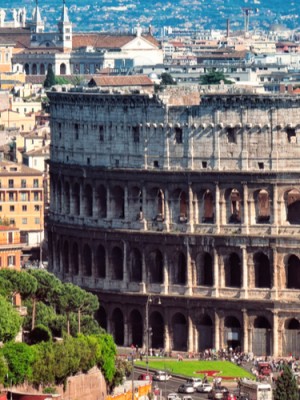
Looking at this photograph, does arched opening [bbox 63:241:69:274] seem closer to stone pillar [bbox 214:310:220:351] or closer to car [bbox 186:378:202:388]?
stone pillar [bbox 214:310:220:351]

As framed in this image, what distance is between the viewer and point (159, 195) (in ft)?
624

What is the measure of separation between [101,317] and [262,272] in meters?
11.9

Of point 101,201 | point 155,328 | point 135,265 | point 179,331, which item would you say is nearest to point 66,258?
point 101,201

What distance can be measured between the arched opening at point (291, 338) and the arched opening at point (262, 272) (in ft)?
9.04

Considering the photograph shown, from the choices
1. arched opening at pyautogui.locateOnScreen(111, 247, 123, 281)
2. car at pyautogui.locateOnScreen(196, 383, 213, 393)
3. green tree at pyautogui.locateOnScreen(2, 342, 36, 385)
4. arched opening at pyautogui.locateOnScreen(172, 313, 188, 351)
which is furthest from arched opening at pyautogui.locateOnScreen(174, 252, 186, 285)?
green tree at pyautogui.locateOnScreen(2, 342, 36, 385)

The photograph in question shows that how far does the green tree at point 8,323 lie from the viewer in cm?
15388

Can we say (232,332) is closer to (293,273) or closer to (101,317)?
(293,273)

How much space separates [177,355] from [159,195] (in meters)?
11.9

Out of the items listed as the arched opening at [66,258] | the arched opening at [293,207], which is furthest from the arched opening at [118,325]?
the arched opening at [293,207]

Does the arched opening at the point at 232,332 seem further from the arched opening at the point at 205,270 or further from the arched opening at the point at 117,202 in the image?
the arched opening at the point at 117,202

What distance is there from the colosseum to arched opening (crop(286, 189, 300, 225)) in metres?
0.06

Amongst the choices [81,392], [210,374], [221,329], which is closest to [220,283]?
[221,329]

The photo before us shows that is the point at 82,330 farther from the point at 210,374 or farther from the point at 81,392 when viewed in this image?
the point at 81,392

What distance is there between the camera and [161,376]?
17025 centimetres
